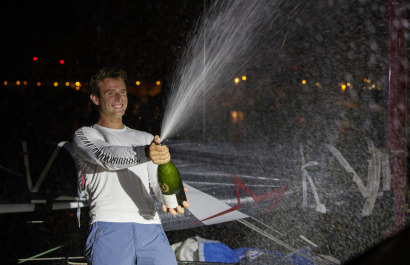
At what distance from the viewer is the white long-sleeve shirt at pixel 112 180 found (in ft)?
7.29

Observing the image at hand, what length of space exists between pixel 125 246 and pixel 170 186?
45cm

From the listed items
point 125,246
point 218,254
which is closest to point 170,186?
point 125,246

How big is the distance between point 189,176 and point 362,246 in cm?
240

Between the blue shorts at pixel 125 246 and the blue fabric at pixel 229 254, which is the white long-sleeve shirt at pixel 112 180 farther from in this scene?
the blue fabric at pixel 229 254

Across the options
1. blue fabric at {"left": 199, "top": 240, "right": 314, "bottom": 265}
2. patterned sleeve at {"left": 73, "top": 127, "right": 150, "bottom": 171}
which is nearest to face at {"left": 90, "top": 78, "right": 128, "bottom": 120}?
patterned sleeve at {"left": 73, "top": 127, "right": 150, "bottom": 171}

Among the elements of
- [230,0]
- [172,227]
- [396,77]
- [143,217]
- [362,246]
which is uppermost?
[230,0]

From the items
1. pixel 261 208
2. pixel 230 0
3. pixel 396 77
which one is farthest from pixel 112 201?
pixel 230 0

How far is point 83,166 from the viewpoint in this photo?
2.42 m

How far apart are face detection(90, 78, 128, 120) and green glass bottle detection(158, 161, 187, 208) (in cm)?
47

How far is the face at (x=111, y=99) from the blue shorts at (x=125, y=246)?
2.32 ft

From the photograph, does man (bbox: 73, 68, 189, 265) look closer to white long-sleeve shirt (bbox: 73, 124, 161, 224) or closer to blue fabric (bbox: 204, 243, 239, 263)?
white long-sleeve shirt (bbox: 73, 124, 161, 224)

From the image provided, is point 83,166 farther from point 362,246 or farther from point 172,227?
point 362,246

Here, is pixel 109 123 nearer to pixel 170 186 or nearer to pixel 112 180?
pixel 112 180

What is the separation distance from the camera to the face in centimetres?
246
